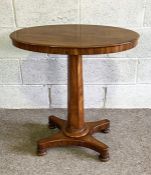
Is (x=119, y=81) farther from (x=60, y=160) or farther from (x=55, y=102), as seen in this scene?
(x=60, y=160)

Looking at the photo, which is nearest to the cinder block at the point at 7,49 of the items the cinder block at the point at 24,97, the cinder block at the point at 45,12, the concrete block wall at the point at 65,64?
the concrete block wall at the point at 65,64

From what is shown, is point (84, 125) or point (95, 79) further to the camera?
point (95, 79)

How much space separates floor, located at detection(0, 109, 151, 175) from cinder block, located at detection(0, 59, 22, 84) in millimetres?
267

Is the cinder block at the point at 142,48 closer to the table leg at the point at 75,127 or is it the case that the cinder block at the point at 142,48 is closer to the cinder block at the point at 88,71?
the cinder block at the point at 88,71

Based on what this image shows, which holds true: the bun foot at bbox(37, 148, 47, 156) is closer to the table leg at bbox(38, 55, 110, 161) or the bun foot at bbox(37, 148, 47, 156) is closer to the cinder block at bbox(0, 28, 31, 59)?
the table leg at bbox(38, 55, 110, 161)

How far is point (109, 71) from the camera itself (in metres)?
1.99

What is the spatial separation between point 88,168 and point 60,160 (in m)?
0.18

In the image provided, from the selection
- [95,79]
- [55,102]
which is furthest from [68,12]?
[55,102]

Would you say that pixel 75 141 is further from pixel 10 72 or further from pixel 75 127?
pixel 10 72

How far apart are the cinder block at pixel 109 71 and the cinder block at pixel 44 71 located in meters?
0.19

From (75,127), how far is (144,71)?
76 cm

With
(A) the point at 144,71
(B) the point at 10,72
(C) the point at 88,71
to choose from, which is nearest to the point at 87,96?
(C) the point at 88,71

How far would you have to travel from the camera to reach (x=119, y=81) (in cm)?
202

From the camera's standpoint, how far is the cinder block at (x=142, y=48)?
186 cm
